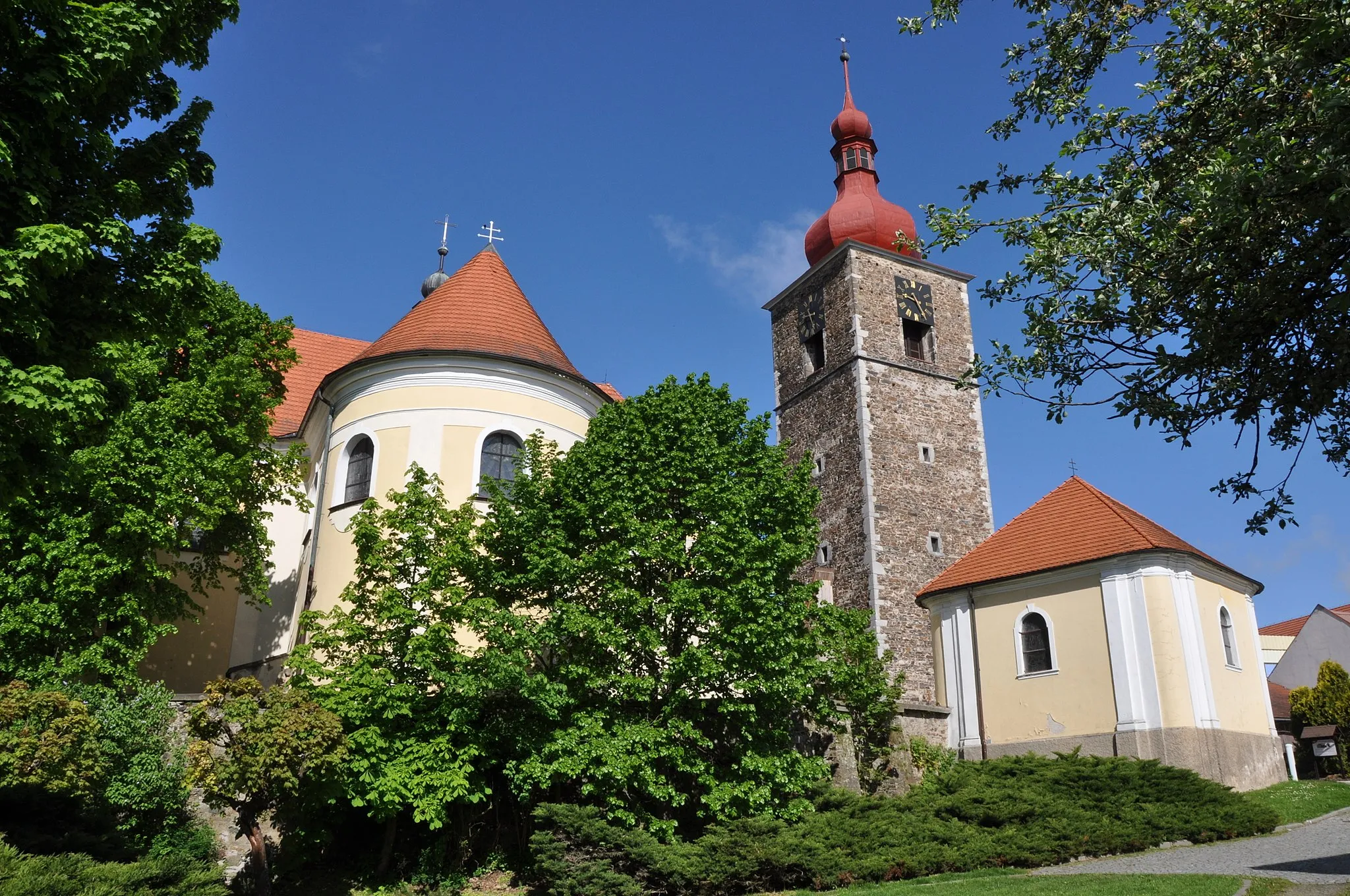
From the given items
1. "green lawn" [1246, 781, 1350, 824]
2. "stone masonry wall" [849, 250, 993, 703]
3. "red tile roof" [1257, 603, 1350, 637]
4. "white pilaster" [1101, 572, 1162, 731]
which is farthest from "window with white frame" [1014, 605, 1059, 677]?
"red tile roof" [1257, 603, 1350, 637]

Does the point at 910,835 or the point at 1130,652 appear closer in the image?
the point at 910,835

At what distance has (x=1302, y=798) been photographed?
1803cm

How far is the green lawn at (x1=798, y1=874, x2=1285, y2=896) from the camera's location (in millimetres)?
9547

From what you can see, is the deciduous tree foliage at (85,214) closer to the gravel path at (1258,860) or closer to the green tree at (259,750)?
the green tree at (259,750)

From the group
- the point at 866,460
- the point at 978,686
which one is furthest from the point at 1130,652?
the point at 866,460

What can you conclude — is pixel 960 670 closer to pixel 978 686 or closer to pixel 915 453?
pixel 978 686

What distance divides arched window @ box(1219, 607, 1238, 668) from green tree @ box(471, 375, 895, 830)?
9.15 meters

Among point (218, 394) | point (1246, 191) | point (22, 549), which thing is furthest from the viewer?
point (218, 394)

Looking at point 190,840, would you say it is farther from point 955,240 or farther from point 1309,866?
point 1309,866

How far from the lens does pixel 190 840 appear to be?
14461mm

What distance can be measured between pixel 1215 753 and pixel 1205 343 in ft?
48.6

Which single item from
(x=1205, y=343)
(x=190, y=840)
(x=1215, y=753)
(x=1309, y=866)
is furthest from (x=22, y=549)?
(x=1215, y=753)

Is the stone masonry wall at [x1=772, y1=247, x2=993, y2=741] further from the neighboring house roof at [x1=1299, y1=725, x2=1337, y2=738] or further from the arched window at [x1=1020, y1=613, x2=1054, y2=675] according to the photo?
the neighboring house roof at [x1=1299, y1=725, x2=1337, y2=738]

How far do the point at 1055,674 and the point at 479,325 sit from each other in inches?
539
